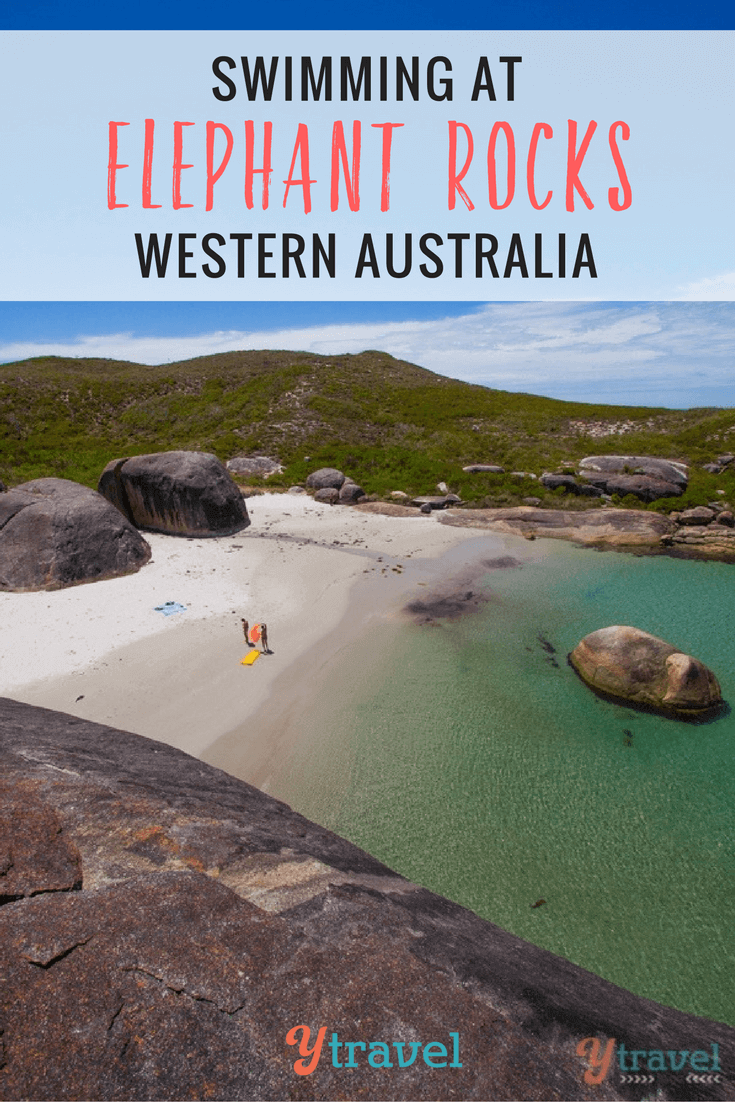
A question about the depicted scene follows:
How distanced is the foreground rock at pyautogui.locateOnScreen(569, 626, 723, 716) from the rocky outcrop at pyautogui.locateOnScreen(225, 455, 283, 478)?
33.4 metres

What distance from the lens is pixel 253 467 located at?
4306cm

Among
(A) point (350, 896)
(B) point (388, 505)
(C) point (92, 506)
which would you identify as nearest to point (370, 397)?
(B) point (388, 505)

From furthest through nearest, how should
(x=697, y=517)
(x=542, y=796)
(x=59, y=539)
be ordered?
(x=697, y=517), (x=59, y=539), (x=542, y=796)

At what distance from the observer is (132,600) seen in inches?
691

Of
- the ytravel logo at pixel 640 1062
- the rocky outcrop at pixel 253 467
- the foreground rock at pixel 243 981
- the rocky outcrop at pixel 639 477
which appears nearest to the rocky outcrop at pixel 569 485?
the rocky outcrop at pixel 639 477

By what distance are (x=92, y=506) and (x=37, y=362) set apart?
8066 centimetres

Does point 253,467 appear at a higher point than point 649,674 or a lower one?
higher

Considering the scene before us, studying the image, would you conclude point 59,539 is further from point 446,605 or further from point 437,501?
point 437,501

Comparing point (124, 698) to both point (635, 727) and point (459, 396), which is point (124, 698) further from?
point (459, 396)

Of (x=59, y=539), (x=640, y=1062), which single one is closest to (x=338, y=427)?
(x=59, y=539)

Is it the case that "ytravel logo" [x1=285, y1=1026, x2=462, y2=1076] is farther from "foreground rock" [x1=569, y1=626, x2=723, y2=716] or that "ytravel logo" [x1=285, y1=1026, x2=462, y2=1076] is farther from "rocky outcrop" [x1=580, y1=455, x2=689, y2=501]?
"rocky outcrop" [x1=580, y1=455, x2=689, y2=501]

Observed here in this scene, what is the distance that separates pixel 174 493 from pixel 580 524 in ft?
77.6

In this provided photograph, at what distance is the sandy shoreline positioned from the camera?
11953 millimetres

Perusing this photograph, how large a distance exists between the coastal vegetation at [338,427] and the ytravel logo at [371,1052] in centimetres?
3313
